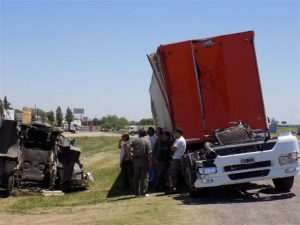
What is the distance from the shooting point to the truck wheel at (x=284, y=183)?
35.9ft

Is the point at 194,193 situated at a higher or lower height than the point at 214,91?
lower

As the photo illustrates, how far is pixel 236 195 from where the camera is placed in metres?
11.1

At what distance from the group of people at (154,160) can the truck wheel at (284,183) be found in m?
2.21

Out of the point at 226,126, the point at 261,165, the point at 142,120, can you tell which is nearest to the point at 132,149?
the point at 226,126

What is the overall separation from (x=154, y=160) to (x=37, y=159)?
320 centimetres

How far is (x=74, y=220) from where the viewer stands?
9398 millimetres

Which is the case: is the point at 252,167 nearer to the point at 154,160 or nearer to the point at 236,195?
the point at 236,195

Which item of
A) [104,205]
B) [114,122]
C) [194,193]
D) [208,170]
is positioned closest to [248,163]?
[208,170]

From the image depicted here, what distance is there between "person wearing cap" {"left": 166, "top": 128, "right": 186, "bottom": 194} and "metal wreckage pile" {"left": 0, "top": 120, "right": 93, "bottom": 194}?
345 cm

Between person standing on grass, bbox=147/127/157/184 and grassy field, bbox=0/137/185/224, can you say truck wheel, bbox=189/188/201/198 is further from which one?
person standing on grass, bbox=147/127/157/184

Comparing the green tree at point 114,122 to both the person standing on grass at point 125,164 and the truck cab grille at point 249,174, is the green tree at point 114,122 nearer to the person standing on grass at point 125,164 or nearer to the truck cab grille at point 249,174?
the person standing on grass at point 125,164

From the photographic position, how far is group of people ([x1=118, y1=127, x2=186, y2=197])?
12.2 m

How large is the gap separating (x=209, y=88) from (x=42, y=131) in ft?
16.8

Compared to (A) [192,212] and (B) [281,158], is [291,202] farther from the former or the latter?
(A) [192,212]
